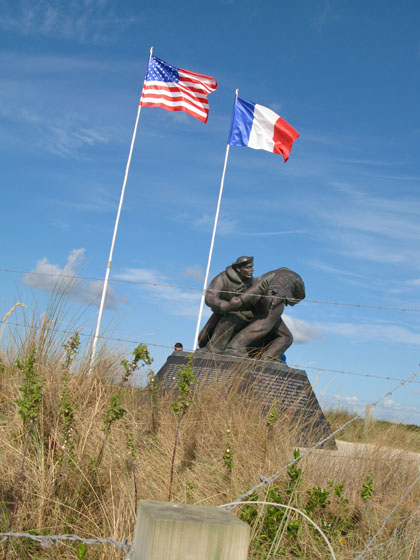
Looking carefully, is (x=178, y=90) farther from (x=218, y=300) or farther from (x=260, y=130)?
(x=218, y=300)

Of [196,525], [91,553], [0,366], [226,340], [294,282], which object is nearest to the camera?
[196,525]

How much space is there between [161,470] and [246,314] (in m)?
4.96

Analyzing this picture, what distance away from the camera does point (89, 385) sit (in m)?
5.20

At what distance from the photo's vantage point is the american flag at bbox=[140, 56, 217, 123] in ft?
42.3

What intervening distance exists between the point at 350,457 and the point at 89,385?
2348 millimetres

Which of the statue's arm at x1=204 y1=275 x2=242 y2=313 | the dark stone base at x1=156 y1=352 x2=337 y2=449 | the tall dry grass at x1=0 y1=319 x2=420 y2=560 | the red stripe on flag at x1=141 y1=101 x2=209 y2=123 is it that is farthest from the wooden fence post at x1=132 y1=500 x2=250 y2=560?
the red stripe on flag at x1=141 y1=101 x2=209 y2=123

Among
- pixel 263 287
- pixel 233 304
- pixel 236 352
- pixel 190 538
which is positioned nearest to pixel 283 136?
pixel 263 287

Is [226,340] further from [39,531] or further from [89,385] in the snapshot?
[39,531]

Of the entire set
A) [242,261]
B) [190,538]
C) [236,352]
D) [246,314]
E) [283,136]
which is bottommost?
[190,538]

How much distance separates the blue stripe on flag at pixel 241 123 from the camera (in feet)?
43.8

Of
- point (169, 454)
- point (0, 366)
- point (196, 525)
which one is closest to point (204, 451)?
point (169, 454)

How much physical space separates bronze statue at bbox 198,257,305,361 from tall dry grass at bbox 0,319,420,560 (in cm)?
311

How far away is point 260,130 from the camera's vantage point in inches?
522

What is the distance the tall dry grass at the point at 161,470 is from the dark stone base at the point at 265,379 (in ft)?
2.64
